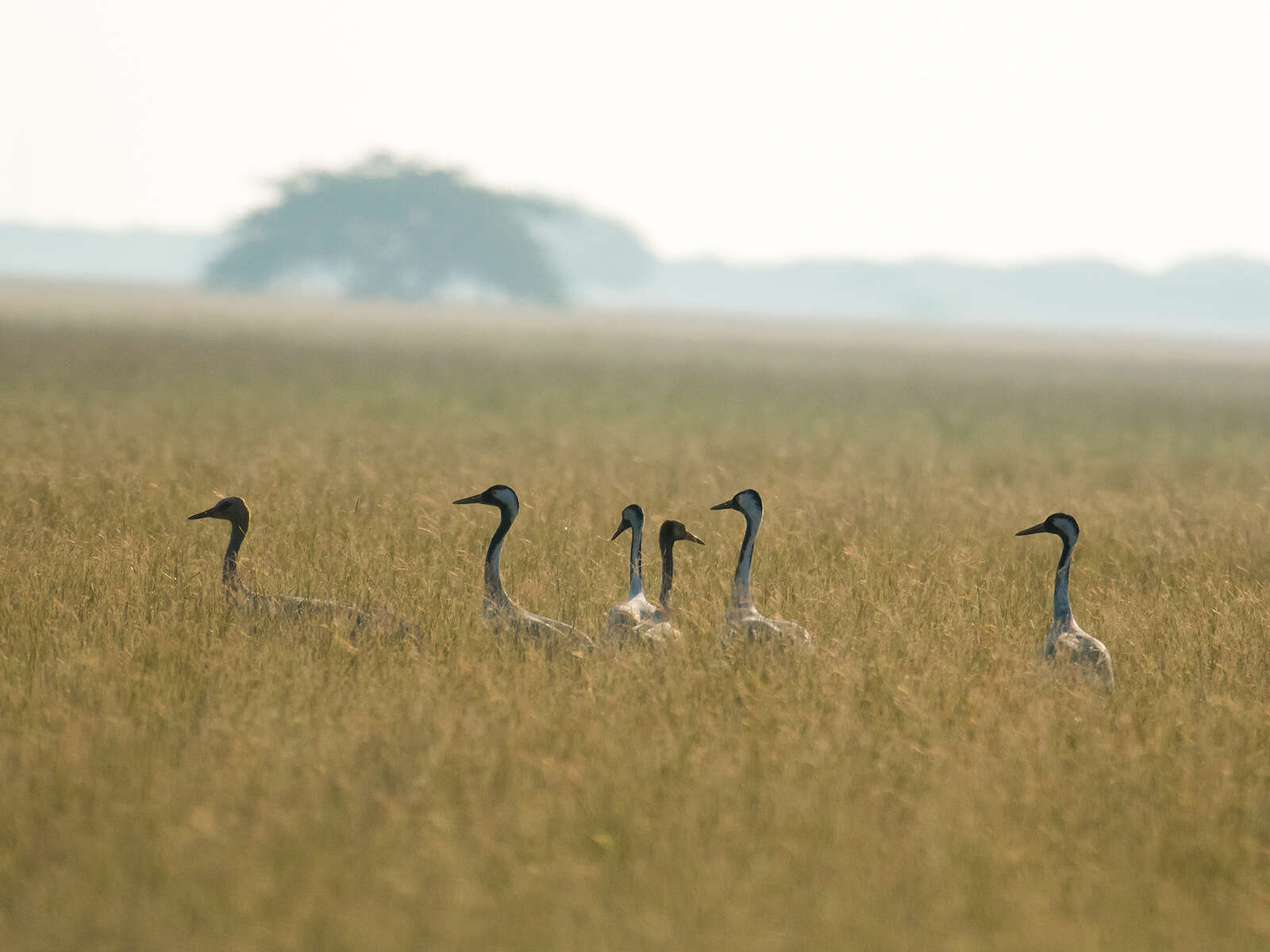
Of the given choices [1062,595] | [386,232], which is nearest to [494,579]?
[1062,595]

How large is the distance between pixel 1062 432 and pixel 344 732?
24.7m

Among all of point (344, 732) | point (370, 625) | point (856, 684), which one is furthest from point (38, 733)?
point (856, 684)

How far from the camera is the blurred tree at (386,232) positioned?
130750 mm

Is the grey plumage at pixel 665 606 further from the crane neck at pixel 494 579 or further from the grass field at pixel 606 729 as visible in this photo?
the crane neck at pixel 494 579

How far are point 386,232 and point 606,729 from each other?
13171 cm

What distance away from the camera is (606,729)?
6309 millimetres

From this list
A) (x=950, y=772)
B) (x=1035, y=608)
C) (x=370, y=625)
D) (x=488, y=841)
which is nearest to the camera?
(x=488, y=841)

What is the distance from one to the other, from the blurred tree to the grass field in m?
119

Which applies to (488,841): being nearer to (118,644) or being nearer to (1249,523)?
(118,644)

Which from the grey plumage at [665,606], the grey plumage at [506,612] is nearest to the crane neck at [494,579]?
the grey plumage at [506,612]

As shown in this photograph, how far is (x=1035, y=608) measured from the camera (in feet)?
30.9

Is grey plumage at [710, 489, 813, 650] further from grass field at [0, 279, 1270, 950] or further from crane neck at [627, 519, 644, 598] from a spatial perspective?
crane neck at [627, 519, 644, 598]

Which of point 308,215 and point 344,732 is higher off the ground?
point 308,215

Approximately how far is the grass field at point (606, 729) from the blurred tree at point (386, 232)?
119 meters
